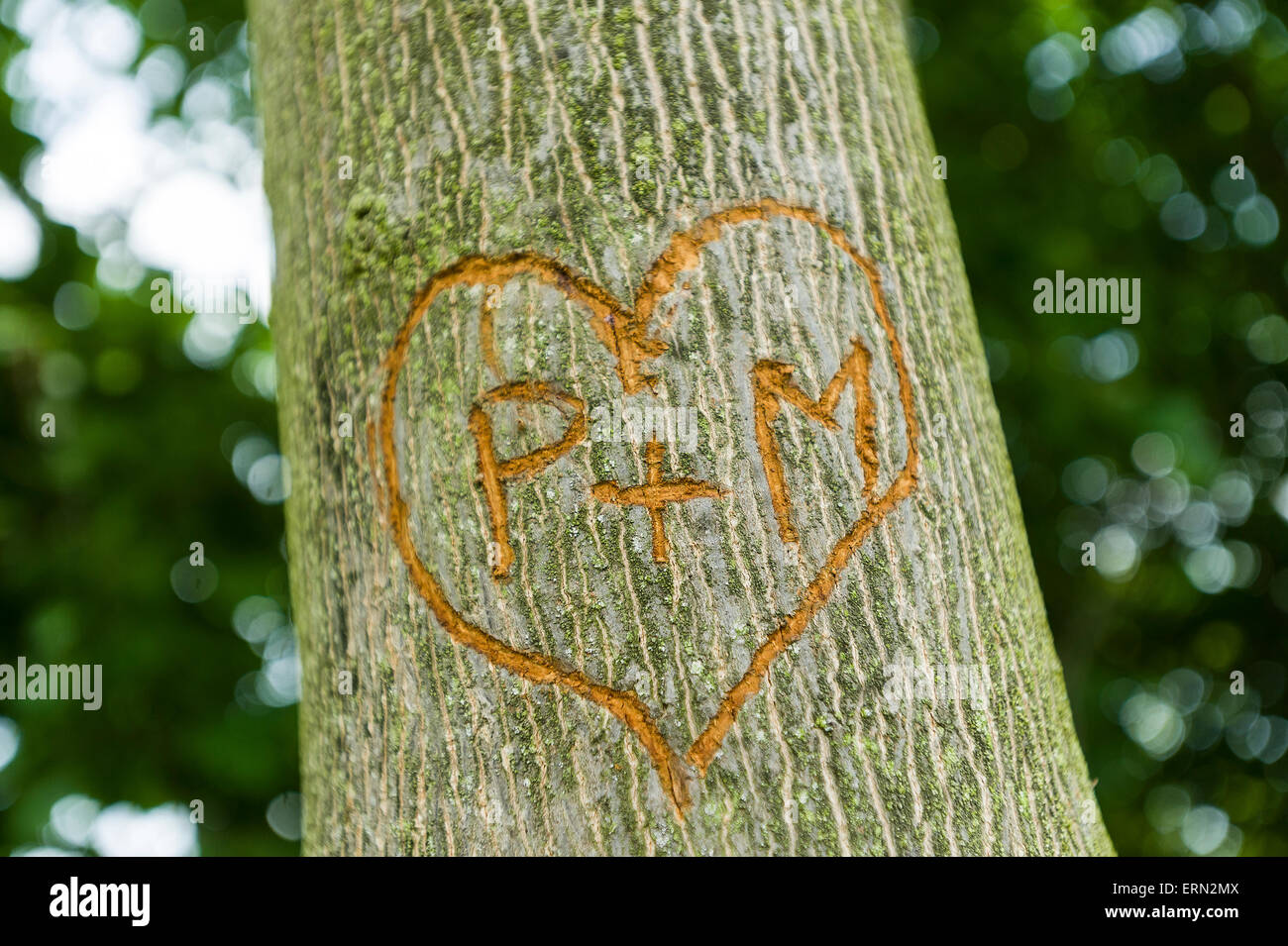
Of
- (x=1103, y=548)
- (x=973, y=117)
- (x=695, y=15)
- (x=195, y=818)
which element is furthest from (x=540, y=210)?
(x=1103, y=548)

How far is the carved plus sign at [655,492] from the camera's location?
1.17 meters

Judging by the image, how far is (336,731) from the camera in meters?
1.35

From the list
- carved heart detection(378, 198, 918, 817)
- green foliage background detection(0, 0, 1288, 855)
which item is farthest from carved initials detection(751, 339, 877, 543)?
green foliage background detection(0, 0, 1288, 855)

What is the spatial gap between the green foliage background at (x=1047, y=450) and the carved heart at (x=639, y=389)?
241cm

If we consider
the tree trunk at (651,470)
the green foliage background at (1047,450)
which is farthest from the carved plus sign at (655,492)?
the green foliage background at (1047,450)

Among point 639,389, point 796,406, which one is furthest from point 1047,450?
point 639,389

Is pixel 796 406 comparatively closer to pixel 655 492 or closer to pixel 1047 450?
pixel 655 492

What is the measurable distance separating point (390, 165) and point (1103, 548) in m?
4.48

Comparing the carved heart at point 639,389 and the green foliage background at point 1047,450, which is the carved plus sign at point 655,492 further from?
the green foliage background at point 1047,450

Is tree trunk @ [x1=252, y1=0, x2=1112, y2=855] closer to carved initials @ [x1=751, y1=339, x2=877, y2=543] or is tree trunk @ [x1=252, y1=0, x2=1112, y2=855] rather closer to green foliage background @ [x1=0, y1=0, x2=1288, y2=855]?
carved initials @ [x1=751, y1=339, x2=877, y2=543]

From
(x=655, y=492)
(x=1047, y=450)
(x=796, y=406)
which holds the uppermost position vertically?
(x=1047, y=450)

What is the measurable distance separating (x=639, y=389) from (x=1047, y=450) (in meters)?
3.76

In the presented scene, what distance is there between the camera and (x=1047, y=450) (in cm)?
446

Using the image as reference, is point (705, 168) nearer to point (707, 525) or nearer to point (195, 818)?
point (707, 525)
